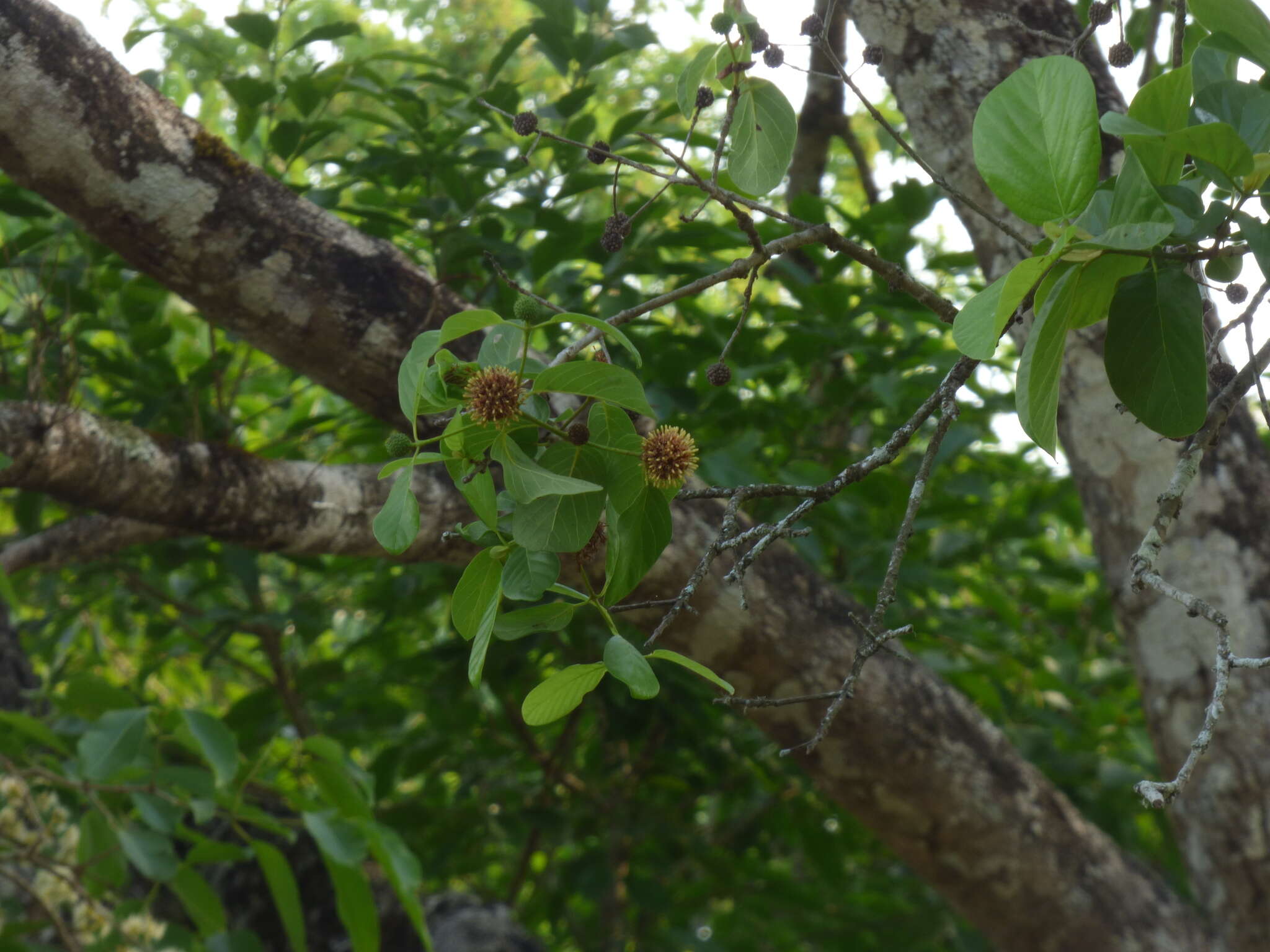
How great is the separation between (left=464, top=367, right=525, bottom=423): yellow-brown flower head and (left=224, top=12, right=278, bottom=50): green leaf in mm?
1205

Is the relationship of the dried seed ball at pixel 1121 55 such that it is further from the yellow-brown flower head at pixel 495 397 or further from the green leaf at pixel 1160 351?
the yellow-brown flower head at pixel 495 397

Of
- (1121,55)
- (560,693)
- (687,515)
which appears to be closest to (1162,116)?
(1121,55)

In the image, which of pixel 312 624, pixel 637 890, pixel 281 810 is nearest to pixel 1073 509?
pixel 637 890

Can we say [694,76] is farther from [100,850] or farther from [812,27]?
[100,850]

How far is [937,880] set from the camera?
1.77 m

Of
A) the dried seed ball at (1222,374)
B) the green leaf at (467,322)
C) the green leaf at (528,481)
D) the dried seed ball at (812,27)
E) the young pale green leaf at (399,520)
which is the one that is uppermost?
the dried seed ball at (812,27)

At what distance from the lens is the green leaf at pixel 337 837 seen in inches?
52.2

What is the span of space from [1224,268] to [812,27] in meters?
0.33

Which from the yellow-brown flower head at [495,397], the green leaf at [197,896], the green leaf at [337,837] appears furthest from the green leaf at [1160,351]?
the green leaf at [197,896]

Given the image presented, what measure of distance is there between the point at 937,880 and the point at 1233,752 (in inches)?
20.5

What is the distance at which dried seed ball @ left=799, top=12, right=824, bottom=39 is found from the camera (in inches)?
29.6

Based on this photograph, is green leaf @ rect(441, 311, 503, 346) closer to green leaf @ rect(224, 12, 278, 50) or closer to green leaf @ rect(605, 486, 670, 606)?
green leaf @ rect(605, 486, 670, 606)

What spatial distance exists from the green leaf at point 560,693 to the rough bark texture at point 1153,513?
1.10m

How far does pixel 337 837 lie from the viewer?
1355mm
